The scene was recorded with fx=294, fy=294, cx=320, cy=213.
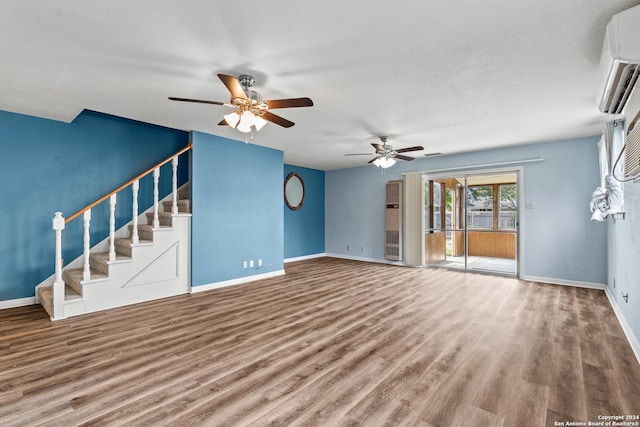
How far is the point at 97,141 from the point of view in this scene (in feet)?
14.8

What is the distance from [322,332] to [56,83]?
3.71 metres

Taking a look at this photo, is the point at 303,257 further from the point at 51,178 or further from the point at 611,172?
the point at 611,172

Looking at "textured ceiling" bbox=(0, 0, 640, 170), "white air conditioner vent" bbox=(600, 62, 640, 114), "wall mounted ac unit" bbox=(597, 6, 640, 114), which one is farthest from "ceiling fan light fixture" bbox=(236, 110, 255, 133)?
"white air conditioner vent" bbox=(600, 62, 640, 114)

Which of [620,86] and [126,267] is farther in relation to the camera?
[126,267]

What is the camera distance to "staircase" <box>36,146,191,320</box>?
11.6 ft

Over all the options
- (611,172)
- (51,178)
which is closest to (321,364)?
(611,172)

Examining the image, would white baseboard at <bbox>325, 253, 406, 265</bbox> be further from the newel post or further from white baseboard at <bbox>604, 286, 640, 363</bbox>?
the newel post

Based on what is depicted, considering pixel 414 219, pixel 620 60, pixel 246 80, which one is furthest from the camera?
pixel 414 219

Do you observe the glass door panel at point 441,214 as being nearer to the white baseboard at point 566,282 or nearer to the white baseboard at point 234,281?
the white baseboard at point 566,282

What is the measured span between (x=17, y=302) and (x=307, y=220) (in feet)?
18.9

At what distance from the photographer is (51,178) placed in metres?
4.12

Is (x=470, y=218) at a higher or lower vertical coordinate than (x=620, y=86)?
lower

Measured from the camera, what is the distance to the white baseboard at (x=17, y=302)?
3.78m

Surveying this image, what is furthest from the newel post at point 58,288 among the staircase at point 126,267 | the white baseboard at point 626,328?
the white baseboard at point 626,328
